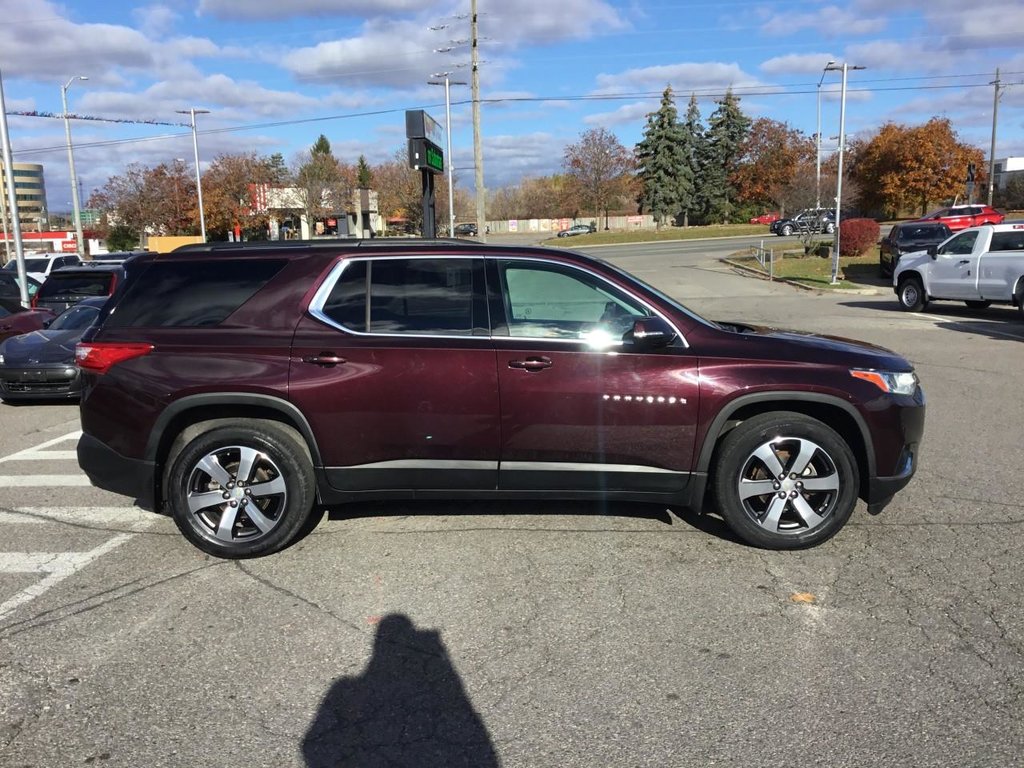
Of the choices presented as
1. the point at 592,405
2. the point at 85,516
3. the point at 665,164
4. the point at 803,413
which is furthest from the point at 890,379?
the point at 665,164

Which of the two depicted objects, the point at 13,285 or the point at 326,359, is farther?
the point at 13,285

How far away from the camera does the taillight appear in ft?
15.3

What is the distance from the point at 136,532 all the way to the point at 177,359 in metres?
1.43

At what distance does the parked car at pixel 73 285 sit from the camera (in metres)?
14.1

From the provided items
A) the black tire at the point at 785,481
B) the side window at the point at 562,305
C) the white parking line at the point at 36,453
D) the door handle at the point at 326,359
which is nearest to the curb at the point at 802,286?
the black tire at the point at 785,481

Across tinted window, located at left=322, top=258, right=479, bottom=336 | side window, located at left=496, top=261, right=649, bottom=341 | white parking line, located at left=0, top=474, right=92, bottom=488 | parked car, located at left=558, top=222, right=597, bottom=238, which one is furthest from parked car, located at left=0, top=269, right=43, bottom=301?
parked car, located at left=558, top=222, right=597, bottom=238

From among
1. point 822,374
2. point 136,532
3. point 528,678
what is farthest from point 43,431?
point 822,374

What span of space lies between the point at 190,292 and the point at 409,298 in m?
1.30

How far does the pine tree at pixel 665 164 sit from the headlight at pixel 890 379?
69.8 meters

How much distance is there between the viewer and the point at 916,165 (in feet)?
189

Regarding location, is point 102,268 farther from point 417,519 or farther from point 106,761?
point 106,761

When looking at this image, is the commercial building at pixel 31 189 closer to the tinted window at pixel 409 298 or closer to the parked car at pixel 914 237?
the parked car at pixel 914 237

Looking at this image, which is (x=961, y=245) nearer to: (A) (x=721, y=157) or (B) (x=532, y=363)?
(B) (x=532, y=363)

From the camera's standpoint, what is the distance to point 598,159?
71250 mm
